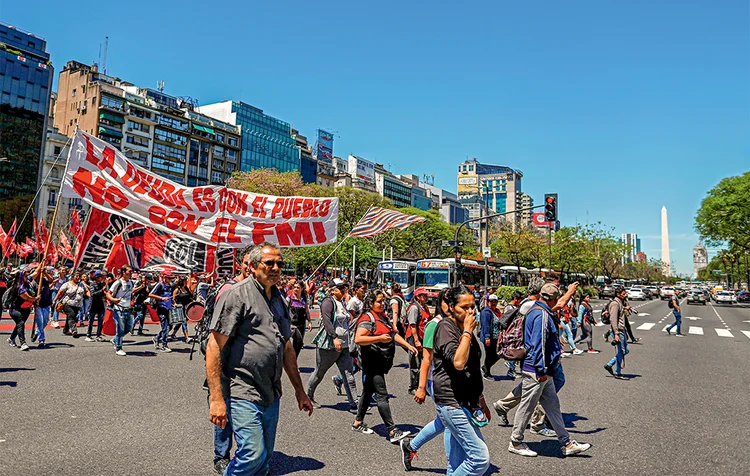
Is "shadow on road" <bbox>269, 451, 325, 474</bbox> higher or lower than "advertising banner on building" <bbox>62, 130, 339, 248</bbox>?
lower

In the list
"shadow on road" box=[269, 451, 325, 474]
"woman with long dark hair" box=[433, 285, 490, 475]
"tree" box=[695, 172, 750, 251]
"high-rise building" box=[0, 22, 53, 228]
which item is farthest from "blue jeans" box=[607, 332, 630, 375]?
"high-rise building" box=[0, 22, 53, 228]

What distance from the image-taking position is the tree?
151 ft

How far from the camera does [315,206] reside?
11562 millimetres

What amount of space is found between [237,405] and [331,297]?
4.20 meters

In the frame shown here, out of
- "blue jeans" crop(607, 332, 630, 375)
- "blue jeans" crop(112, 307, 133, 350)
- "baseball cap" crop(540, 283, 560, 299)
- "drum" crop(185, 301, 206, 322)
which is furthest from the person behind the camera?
"blue jeans" crop(112, 307, 133, 350)

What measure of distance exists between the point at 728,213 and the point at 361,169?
83.3 m

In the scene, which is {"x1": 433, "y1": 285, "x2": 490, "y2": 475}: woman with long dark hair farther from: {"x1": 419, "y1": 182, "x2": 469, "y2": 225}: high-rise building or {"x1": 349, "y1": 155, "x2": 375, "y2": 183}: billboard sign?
{"x1": 419, "y1": 182, "x2": 469, "y2": 225}: high-rise building

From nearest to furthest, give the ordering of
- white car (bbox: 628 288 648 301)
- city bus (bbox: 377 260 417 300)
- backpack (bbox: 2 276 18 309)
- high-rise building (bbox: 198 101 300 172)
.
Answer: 1. backpack (bbox: 2 276 18 309)
2. city bus (bbox: 377 260 417 300)
3. white car (bbox: 628 288 648 301)
4. high-rise building (bbox: 198 101 300 172)

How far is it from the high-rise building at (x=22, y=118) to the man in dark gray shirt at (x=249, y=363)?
66.9m

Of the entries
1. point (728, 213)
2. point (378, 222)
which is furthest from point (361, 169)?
point (378, 222)

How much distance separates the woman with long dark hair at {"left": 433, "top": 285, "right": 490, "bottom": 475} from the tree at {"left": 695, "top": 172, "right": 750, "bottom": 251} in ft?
167

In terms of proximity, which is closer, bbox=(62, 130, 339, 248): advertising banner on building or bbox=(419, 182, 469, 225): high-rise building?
bbox=(62, 130, 339, 248): advertising banner on building

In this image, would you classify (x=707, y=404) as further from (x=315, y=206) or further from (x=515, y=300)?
(x=315, y=206)

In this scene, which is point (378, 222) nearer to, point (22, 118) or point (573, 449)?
point (573, 449)
